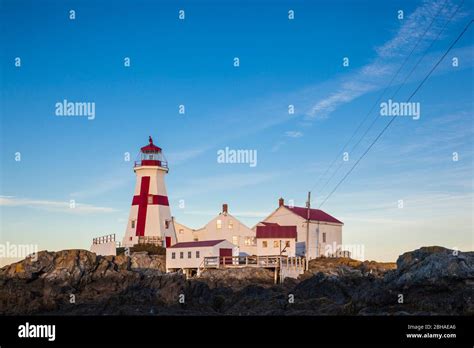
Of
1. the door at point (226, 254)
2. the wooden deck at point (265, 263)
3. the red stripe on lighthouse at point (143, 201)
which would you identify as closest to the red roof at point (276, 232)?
the door at point (226, 254)

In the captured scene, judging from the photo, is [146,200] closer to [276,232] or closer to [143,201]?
[143,201]

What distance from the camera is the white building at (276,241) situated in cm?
4638

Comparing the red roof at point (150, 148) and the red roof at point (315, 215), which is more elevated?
the red roof at point (150, 148)

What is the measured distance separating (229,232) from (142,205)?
724cm

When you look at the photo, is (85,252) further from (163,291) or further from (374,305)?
(374,305)

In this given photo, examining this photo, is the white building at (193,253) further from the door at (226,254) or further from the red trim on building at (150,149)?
the red trim on building at (150,149)

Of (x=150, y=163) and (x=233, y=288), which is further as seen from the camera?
(x=150, y=163)

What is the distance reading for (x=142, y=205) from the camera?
167 ft

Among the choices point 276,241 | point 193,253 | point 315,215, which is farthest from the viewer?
point 315,215

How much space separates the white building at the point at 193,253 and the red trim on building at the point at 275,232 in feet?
7.67

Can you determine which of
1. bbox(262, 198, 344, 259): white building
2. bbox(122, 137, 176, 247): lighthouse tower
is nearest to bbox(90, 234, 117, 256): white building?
bbox(122, 137, 176, 247): lighthouse tower

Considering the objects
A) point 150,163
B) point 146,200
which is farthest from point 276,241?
point 150,163

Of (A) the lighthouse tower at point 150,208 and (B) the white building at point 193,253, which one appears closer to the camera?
(B) the white building at point 193,253
